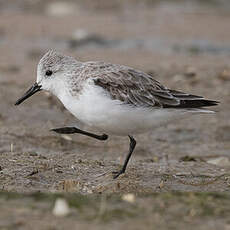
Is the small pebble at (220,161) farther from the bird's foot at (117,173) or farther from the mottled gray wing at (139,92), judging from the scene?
the bird's foot at (117,173)

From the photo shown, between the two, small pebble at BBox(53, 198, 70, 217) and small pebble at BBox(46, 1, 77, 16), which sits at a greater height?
small pebble at BBox(53, 198, 70, 217)

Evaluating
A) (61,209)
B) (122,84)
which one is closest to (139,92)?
(122,84)

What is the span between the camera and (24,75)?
1208cm

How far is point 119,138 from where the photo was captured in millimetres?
9258

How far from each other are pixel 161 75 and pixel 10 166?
222 inches

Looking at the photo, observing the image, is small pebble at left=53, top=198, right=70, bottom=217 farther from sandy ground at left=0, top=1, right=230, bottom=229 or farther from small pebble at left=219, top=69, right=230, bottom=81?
small pebble at left=219, top=69, right=230, bottom=81

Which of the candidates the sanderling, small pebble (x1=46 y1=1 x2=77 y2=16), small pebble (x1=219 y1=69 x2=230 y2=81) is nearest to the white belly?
the sanderling

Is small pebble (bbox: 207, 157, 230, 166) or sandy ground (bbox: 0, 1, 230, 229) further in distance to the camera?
small pebble (bbox: 207, 157, 230, 166)

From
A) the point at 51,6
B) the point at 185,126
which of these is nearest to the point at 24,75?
the point at 185,126

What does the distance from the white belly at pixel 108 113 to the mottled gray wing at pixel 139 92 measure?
84 mm

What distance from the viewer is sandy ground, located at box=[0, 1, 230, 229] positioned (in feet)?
15.8

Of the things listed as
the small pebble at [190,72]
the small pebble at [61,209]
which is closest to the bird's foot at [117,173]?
the small pebble at [61,209]

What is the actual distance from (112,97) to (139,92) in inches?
16.6

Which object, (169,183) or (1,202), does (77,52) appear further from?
(1,202)
